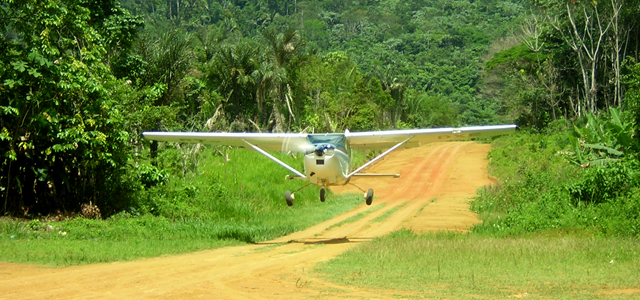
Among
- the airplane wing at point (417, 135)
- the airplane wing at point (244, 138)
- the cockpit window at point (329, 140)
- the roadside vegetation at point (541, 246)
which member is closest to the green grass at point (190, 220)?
the airplane wing at point (244, 138)

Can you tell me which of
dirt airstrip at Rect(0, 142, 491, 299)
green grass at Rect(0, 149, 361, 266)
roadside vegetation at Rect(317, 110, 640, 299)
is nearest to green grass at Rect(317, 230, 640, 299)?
roadside vegetation at Rect(317, 110, 640, 299)

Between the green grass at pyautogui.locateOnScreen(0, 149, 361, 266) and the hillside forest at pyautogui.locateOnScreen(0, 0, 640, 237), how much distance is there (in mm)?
563

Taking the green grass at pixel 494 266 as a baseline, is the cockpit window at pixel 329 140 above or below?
above

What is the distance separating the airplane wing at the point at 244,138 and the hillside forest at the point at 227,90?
143cm

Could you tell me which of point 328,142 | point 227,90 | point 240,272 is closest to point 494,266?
point 240,272

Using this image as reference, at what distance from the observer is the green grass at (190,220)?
1430 centimetres

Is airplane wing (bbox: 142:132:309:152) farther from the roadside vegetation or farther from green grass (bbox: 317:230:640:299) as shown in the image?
green grass (bbox: 317:230:640:299)

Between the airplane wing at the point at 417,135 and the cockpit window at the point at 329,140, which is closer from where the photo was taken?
the cockpit window at the point at 329,140

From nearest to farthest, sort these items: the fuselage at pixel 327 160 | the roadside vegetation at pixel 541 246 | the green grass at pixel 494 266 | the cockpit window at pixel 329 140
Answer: the green grass at pixel 494 266 < the roadside vegetation at pixel 541 246 < the fuselage at pixel 327 160 < the cockpit window at pixel 329 140

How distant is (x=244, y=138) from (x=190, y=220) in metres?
3.44

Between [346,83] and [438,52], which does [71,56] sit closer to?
[346,83]

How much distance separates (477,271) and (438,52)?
99.2 meters

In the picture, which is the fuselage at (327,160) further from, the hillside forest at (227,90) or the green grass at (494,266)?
the hillside forest at (227,90)

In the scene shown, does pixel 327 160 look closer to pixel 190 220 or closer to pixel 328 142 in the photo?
pixel 328 142
